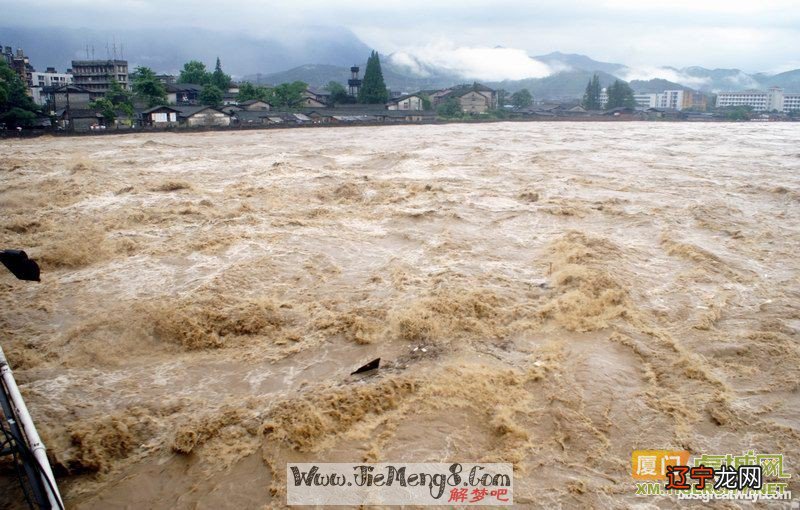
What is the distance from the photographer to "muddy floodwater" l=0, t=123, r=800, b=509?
12.5ft

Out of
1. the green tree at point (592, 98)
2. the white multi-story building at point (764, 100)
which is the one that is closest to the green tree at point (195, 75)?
the green tree at point (592, 98)

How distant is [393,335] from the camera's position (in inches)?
219

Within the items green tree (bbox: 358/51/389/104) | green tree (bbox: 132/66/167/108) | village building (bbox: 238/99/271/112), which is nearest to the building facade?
green tree (bbox: 132/66/167/108)

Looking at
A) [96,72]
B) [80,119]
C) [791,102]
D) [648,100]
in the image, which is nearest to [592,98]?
[648,100]

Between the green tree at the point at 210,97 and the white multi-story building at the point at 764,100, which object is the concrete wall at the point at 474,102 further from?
the white multi-story building at the point at 764,100

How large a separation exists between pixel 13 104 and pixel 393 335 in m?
27.0

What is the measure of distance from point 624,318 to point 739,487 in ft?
8.37

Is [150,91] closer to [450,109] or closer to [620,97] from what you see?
[450,109]

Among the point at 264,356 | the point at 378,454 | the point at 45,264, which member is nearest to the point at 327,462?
the point at 378,454

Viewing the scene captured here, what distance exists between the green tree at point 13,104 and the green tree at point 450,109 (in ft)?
87.6

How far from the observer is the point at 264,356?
17.0 ft

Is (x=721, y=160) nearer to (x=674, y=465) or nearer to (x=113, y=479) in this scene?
(x=674, y=465)

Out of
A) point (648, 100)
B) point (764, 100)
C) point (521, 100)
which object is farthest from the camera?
point (648, 100)

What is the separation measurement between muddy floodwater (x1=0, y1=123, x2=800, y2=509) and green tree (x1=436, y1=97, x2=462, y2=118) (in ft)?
104
